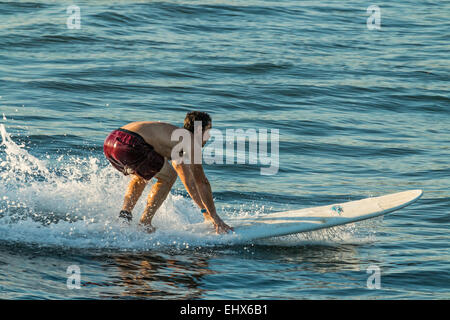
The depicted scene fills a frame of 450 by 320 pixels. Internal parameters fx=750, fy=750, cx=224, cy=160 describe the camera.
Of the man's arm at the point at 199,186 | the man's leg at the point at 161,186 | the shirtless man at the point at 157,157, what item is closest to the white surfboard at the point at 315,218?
the man's arm at the point at 199,186

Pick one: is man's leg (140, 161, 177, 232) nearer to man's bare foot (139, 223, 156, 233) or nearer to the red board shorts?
the red board shorts

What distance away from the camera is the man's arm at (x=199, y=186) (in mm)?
8609

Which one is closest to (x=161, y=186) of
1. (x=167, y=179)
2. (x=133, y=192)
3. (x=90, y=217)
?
(x=167, y=179)

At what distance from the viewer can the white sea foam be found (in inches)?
339

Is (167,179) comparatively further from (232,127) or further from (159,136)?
(232,127)

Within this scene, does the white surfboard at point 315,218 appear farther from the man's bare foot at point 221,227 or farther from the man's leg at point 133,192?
the man's leg at point 133,192

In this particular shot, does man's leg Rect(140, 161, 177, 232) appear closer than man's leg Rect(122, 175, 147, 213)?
Yes

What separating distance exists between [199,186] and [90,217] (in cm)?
166

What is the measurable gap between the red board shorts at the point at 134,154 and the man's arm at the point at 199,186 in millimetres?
263

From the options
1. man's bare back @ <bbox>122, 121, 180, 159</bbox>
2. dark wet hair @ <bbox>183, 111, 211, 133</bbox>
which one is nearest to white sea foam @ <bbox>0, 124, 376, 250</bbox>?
man's bare back @ <bbox>122, 121, 180, 159</bbox>

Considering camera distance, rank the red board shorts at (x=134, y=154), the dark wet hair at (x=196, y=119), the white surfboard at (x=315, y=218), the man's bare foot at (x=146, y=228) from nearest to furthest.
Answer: the dark wet hair at (x=196, y=119) → the red board shorts at (x=134, y=154) → the man's bare foot at (x=146, y=228) → the white surfboard at (x=315, y=218)

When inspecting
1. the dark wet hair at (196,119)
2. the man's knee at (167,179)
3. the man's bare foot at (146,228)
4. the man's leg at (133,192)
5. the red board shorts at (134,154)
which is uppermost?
the dark wet hair at (196,119)
